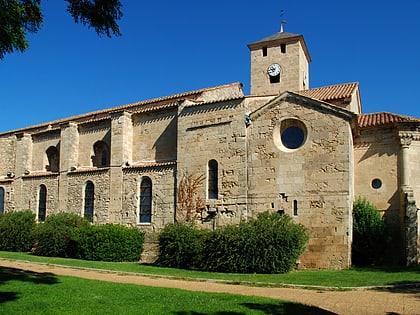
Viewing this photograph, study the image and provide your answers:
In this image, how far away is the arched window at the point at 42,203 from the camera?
32056mm

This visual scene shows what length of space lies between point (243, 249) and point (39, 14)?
39.6ft

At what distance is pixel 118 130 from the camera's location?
2883 cm

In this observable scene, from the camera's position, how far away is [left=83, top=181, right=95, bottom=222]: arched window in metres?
→ 29.3

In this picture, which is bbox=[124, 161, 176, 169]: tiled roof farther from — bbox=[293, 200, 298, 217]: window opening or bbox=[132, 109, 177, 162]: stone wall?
bbox=[293, 200, 298, 217]: window opening

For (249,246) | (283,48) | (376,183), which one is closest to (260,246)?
(249,246)

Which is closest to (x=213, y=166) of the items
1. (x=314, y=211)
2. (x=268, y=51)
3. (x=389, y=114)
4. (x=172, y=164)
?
(x=172, y=164)

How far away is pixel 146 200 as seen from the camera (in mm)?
26922

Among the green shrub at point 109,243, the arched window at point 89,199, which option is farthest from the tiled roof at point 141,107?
the green shrub at point 109,243

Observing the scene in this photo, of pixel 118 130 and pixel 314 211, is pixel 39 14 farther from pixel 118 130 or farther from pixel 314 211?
pixel 118 130

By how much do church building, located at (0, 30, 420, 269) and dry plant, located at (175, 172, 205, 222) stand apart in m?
0.06

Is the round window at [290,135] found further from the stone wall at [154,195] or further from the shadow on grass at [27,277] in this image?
the shadow on grass at [27,277]

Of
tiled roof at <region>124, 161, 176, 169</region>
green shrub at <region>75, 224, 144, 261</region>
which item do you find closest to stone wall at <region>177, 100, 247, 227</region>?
tiled roof at <region>124, 161, 176, 169</region>

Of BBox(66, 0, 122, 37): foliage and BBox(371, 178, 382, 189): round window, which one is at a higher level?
BBox(66, 0, 122, 37): foliage

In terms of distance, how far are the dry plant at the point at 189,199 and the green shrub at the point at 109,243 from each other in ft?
9.14
